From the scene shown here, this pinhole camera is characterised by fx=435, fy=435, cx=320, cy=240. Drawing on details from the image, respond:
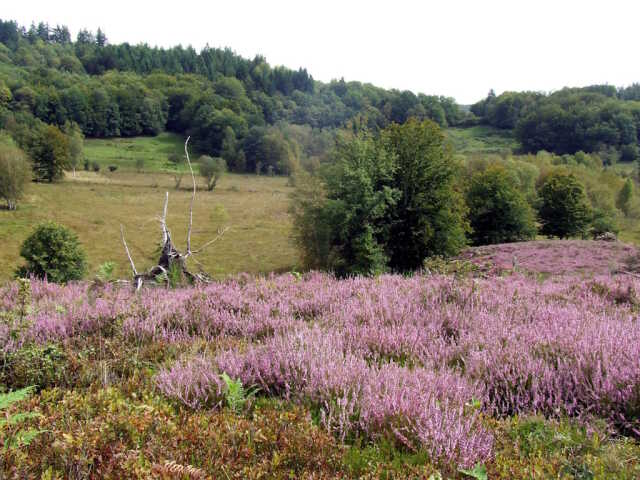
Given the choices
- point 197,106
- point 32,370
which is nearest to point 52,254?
point 32,370

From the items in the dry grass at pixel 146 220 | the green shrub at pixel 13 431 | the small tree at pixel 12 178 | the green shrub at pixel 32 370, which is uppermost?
the green shrub at pixel 13 431

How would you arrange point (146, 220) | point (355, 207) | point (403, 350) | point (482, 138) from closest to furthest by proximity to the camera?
point (403, 350)
point (355, 207)
point (146, 220)
point (482, 138)

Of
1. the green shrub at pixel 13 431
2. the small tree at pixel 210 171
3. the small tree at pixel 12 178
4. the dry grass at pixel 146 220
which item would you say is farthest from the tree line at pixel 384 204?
the small tree at pixel 210 171

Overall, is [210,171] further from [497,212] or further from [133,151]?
[497,212]

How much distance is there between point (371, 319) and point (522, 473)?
2175 mm

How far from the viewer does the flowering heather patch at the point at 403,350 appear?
253cm

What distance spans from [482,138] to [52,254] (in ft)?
478

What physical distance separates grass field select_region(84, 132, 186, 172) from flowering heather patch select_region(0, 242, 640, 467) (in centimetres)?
9662

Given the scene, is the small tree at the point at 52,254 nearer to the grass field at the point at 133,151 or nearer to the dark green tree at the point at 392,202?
the dark green tree at the point at 392,202

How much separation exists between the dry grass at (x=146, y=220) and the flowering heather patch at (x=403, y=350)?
19.5m

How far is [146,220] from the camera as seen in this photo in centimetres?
4709

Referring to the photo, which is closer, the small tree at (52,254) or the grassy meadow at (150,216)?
the small tree at (52,254)

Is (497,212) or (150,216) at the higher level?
(497,212)

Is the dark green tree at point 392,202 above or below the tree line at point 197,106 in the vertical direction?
below
